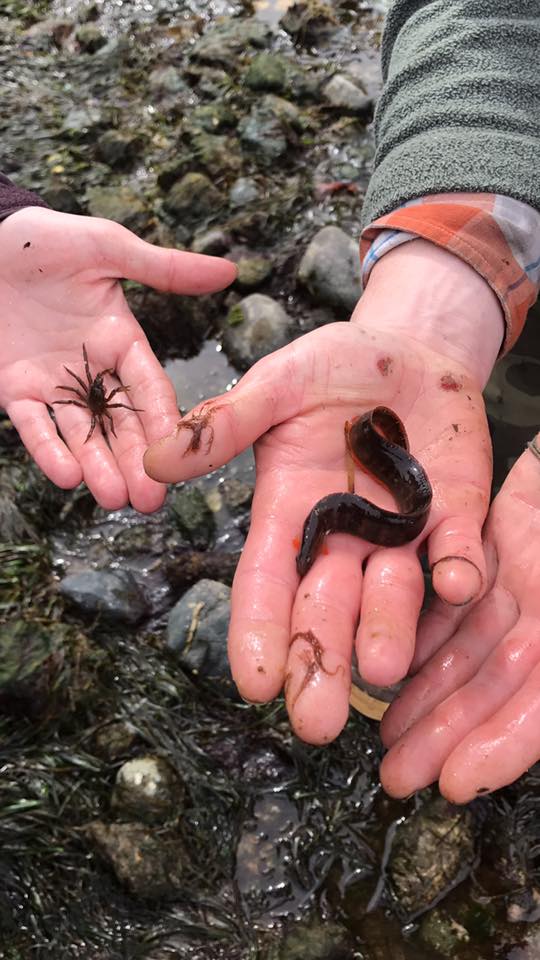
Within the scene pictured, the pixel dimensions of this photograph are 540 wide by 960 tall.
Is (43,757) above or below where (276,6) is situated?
below

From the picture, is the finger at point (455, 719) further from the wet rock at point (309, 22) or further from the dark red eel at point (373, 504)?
the wet rock at point (309, 22)

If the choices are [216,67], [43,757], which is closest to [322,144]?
[216,67]

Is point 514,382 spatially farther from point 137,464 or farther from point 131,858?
point 131,858

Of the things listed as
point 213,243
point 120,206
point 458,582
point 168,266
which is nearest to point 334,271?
point 213,243

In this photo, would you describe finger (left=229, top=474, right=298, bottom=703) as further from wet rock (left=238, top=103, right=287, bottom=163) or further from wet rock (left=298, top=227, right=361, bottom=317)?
wet rock (left=238, top=103, right=287, bottom=163)

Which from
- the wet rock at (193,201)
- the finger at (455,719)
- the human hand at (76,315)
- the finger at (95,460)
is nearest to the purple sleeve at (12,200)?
the human hand at (76,315)

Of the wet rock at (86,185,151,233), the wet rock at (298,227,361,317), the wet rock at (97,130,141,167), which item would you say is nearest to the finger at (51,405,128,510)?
the wet rock at (298,227,361,317)
